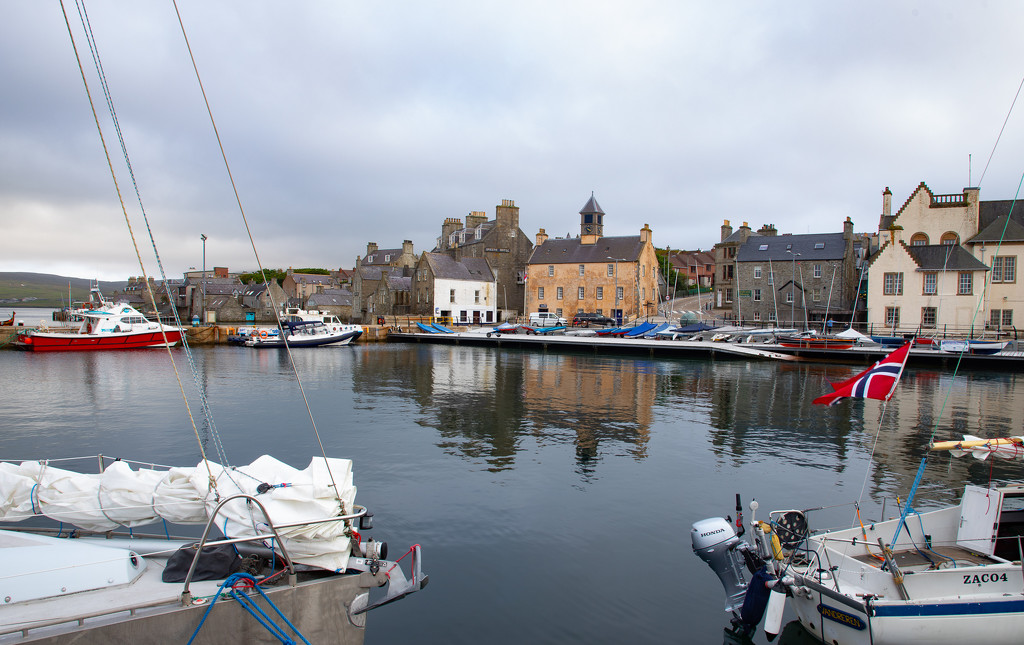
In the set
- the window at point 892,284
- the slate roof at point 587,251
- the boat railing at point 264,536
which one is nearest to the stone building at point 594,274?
the slate roof at point 587,251

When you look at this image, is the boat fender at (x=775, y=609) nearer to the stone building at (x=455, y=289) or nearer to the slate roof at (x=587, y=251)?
the slate roof at (x=587, y=251)

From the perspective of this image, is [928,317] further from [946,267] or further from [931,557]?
[931,557]

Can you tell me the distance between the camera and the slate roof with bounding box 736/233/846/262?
6244 centimetres

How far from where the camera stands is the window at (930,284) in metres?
52.3

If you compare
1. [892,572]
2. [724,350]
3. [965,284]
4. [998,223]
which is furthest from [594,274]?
[892,572]

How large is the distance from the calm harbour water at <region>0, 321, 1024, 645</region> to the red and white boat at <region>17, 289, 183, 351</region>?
667 inches

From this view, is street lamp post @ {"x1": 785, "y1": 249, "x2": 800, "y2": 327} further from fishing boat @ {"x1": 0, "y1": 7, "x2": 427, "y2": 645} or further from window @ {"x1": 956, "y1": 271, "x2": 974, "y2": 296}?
fishing boat @ {"x1": 0, "y1": 7, "x2": 427, "y2": 645}

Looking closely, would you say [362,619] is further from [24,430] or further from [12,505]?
[24,430]

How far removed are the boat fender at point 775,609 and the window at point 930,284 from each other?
181 feet

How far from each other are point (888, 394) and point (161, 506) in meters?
12.2

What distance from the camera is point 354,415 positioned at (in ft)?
82.7

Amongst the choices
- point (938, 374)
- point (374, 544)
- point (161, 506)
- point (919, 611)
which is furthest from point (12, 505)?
point (938, 374)

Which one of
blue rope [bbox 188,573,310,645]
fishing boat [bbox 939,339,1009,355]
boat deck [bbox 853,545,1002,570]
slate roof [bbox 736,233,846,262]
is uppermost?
slate roof [bbox 736,233,846,262]

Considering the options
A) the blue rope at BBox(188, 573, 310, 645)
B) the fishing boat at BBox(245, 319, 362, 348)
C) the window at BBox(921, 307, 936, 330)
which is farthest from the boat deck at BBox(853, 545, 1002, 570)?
the fishing boat at BBox(245, 319, 362, 348)
